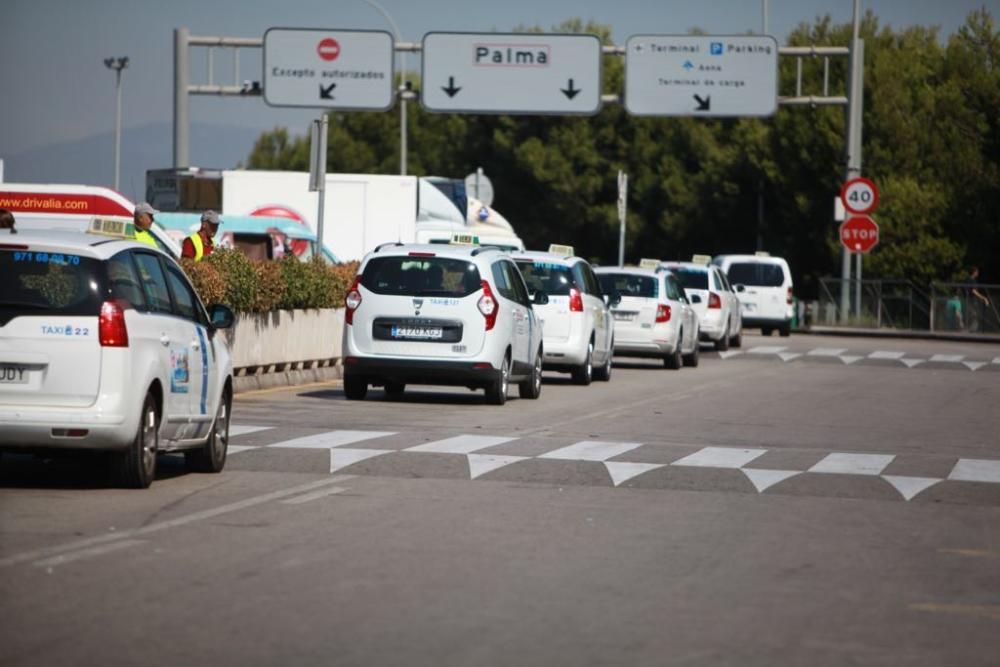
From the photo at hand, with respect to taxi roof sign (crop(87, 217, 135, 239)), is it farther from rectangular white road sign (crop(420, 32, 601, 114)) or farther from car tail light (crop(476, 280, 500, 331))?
rectangular white road sign (crop(420, 32, 601, 114))

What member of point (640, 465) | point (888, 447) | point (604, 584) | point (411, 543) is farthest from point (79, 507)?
point (888, 447)

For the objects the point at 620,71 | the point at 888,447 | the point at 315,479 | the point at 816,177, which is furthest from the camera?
the point at 620,71

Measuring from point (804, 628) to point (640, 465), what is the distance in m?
7.40

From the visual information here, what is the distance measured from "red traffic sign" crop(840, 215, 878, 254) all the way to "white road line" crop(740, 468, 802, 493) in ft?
124

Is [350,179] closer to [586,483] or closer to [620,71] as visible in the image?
[586,483]

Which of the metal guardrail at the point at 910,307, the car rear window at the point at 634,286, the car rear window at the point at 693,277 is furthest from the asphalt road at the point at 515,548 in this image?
the metal guardrail at the point at 910,307

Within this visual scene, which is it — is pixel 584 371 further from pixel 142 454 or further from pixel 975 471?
pixel 142 454

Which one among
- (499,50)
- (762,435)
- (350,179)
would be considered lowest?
(762,435)

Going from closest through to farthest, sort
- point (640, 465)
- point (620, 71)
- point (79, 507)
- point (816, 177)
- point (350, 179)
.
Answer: point (79, 507) < point (640, 465) < point (350, 179) < point (816, 177) < point (620, 71)

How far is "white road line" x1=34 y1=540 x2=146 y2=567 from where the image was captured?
9820 millimetres

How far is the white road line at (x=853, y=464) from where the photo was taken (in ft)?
52.3

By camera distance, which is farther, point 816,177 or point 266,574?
point 816,177

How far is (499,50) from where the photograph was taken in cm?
4678

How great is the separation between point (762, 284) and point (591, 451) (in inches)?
1351
